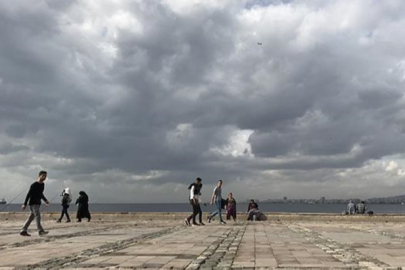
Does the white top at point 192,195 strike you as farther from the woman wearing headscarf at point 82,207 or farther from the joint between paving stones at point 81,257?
the joint between paving stones at point 81,257

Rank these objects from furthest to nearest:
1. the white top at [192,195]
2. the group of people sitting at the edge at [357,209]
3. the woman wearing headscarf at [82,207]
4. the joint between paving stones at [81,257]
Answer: the group of people sitting at the edge at [357,209], the woman wearing headscarf at [82,207], the white top at [192,195], the joint between paving stones at [81,257]

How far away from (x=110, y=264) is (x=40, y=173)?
306 inches

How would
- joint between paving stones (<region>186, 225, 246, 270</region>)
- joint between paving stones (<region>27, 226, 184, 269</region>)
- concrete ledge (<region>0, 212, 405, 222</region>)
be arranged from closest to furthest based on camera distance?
1. joint between paving stones (<region>186, 225, 246, 270</region>)
2. joint between paving stones (<region>27, 226, 184, 269</region>)
3. concrete ledge (<region>0, 212, 405, 222</region>)

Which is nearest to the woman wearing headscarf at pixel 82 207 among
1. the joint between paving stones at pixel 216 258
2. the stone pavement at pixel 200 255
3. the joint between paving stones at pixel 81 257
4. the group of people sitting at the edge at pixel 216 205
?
the group of people sitting at the edge at pixel 216 205

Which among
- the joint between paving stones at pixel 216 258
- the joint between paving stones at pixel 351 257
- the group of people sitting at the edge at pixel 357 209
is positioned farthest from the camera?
the group of people sitting at the edge at pixel 357 209

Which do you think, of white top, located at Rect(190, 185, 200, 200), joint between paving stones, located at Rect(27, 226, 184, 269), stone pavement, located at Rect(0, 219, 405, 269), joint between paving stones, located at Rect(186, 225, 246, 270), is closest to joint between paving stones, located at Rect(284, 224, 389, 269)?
stone pavement, located at Rect(0, 219, 405, 269)

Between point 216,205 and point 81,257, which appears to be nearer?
point 81,257

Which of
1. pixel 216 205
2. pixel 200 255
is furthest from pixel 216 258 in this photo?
pixel 216 205

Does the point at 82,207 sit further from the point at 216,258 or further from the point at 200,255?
the point at 216,258

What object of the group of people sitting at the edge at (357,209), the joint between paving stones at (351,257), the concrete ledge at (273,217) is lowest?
the joint between paving stones at (351,257)

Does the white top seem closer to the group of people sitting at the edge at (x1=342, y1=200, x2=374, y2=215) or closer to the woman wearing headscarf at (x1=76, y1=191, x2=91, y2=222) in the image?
the woman wearing headscarf at (x1=76, y1=191, x2=91, y2=222)

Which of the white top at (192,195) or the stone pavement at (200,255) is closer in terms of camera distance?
the stone pavement at (200,255)

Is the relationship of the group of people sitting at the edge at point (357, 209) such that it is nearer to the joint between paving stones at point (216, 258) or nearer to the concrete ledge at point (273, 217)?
the concrete ledge at point (273, 217)

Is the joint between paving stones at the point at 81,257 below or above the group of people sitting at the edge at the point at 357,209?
Answer: below
